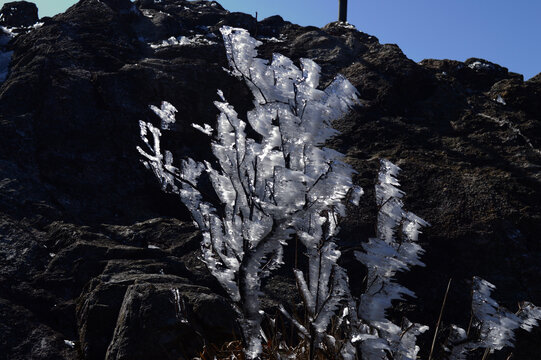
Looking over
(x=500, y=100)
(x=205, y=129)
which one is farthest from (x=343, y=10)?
(x=205, y=129)

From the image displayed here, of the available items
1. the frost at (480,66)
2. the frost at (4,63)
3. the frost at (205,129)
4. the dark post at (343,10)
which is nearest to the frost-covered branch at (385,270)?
the frost at (205,129)

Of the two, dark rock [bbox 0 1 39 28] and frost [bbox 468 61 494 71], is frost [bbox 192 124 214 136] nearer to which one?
frost [bbox 468 61 494 71]

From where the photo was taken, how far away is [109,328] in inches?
105

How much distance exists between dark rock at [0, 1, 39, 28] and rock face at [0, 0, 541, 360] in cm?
99

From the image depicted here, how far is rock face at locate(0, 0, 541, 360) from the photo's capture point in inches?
106

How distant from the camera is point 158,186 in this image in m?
3.79

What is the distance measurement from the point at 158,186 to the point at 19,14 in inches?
151

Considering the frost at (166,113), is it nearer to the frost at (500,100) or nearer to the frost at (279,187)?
the frost at (279,187)

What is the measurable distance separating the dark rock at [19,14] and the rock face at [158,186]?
0.99 m

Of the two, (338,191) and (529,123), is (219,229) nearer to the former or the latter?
(338,191)

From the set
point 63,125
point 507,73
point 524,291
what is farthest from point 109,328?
point 507,73

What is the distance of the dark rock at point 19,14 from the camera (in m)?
6.08

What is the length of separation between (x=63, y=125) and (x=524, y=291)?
346 cm

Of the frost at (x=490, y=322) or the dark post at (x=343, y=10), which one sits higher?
the dark post at (x=343, y=10)
